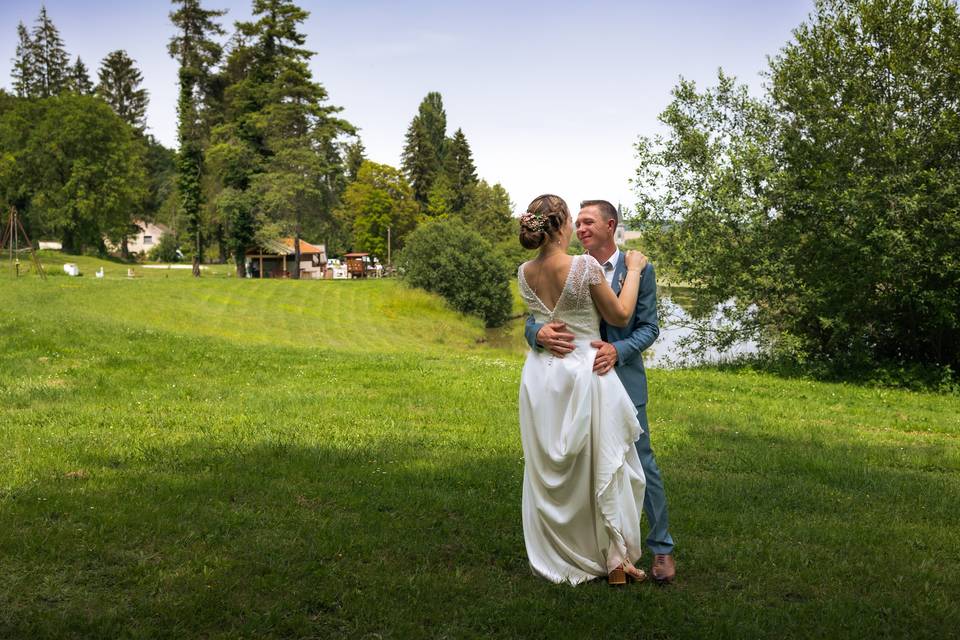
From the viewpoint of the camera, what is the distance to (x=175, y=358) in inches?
629

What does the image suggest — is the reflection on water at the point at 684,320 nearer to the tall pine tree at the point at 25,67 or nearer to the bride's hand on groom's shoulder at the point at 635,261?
the bride's hand on groom's shoulder at the point at 635,261

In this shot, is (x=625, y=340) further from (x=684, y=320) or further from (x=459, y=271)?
(x=459, y=271)

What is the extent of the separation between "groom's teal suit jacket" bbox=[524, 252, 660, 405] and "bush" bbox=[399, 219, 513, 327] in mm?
52958

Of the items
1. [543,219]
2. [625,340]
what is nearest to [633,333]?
[625,340]

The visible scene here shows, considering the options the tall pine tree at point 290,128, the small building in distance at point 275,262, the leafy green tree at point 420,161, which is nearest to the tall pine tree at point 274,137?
the tall pine tree at point 290,128

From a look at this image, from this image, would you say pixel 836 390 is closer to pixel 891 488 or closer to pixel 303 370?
pixel 891 488

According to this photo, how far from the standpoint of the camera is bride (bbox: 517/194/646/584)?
5.12 m

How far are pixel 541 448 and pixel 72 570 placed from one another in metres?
3.22

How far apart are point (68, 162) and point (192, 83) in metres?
14.7

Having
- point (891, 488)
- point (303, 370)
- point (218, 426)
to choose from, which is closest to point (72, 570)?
point (218, 426)

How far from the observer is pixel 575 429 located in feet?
16.8

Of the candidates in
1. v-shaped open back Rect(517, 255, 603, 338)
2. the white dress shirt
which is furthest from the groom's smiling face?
v-shaped open back Rect(517, 255, 603, 338)

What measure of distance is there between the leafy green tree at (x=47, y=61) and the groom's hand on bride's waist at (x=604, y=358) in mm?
90216

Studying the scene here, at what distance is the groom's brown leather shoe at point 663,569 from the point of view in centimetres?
537
